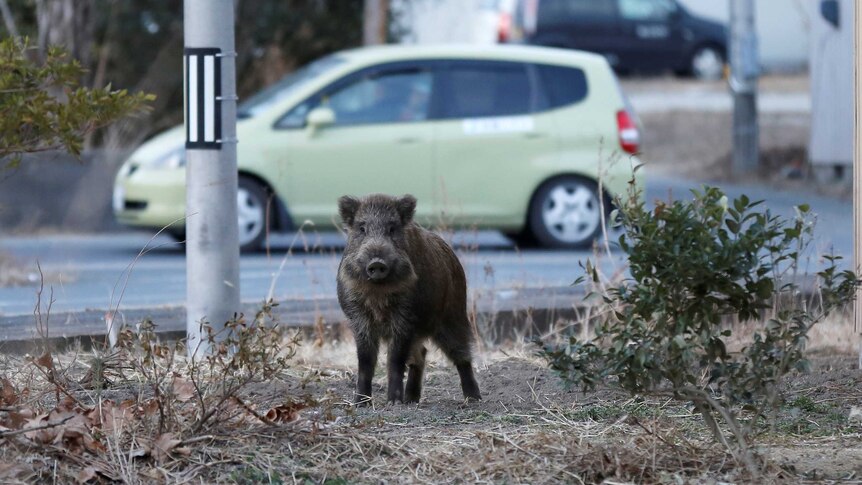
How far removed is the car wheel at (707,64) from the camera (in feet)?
97.4

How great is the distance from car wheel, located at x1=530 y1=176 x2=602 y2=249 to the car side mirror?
211 cm

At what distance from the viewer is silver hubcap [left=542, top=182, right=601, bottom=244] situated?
1330 cm

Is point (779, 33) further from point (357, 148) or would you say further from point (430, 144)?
point (357, 148)

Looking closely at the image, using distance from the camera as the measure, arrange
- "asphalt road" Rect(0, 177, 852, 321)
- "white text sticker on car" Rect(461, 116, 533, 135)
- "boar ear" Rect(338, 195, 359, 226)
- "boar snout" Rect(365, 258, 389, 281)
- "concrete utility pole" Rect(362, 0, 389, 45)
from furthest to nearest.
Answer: "concrete utility pole" Rect(362, 0, 389, 45) < "white text sticker on car" Rect(461, 116, 533, 135) < "asphalt road" Rect(0, 177, 852, 321) < "boar ear" Rect(338, 195, 359, 226) < "boar snout" Rect(365, 258, 389, 281)

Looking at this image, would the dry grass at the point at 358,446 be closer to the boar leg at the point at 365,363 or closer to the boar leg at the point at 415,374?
the boar leg at the point at 365,363

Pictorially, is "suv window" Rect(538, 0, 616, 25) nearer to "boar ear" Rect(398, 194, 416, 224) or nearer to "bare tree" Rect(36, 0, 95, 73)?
"bare tree" Rect(36, 0, 95, 73)

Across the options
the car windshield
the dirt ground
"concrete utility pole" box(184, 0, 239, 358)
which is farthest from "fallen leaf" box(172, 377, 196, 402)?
the car windshield

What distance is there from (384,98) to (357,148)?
0.62m

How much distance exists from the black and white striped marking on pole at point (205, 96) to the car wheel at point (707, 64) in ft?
77.5

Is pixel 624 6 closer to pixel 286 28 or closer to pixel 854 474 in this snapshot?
pixel 286 28

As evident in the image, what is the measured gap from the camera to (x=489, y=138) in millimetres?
13133

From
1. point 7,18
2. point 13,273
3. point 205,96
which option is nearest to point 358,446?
point 205,96

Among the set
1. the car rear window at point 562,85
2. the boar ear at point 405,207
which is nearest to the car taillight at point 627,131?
the car rear window at point 562,85

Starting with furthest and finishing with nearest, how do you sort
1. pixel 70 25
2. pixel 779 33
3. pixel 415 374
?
pixel 779 33 → pixel 70 25 → pixel 415 374
